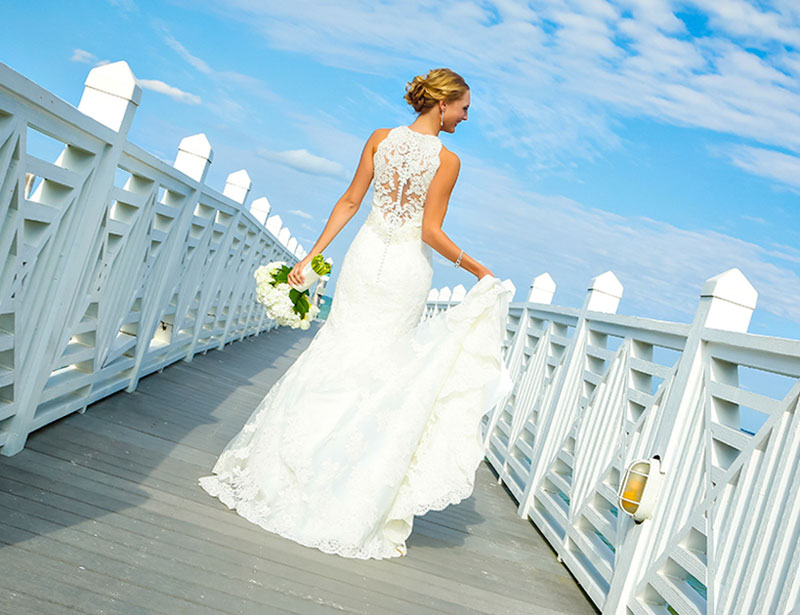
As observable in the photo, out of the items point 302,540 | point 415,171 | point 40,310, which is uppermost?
point 415,171

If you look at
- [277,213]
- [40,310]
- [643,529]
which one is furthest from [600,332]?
[277,213]

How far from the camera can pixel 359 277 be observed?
4078mm

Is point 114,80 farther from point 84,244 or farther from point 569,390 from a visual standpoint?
point 569,390

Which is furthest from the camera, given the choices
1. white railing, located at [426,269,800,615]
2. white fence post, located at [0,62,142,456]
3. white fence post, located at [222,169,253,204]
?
white fence post, located at [222,169,253,204]

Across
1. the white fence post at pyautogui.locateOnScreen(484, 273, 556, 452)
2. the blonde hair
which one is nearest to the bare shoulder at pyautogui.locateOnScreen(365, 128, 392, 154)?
the blonde hair

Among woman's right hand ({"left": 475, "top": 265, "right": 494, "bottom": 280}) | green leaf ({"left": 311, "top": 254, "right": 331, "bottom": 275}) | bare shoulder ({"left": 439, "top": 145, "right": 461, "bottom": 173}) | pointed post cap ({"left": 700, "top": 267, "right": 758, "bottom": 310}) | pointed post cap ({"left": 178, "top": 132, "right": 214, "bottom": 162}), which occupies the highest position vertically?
bare shoulder ({"left": 439, "top": 145, "right": 461, "bottom": 173})

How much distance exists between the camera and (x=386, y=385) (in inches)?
151

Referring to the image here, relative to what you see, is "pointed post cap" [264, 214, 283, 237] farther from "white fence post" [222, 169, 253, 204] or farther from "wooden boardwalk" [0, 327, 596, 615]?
"wooden boardwalk" [0, 327, 596, 615]

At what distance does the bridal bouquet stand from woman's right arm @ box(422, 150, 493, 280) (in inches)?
22.4

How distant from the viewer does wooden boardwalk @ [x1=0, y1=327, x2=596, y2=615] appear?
2.45 m

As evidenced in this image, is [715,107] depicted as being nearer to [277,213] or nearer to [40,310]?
[277,213]

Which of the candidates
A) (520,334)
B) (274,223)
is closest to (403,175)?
(520,334)

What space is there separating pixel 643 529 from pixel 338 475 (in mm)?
1397

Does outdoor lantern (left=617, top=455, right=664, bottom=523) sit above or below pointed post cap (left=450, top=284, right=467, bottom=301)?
below
